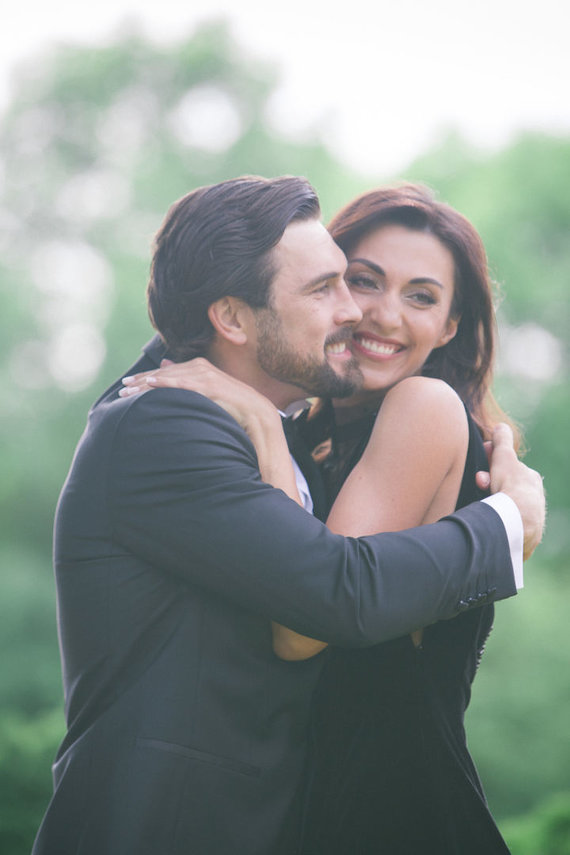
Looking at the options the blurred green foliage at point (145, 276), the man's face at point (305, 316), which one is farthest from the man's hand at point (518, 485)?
the blurred green foliage at point (145, 276)

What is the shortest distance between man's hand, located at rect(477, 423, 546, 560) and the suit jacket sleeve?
170 millimetres

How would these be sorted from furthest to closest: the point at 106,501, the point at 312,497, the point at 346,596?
the point at 312,497
the point at 106,501
the point at 346,596

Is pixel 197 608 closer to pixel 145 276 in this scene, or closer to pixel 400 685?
pixel 400 685

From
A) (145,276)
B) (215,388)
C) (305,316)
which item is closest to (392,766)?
(215,388)

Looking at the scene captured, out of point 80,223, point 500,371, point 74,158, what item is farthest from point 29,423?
point 500,371

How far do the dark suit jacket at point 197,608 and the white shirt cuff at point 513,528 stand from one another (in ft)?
0.10

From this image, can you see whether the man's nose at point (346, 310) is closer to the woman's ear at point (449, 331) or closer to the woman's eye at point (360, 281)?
the woman's eye at point (360, 281)

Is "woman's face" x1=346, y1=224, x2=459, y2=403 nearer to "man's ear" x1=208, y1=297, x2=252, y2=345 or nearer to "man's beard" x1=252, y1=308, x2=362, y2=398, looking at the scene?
"man's beard" x1=252, y1=308, x2=362, y2=398

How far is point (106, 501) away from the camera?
7.61ft

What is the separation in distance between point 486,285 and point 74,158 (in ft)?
44.9

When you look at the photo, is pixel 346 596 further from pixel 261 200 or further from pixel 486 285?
pixel 486 285

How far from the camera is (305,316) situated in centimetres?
283

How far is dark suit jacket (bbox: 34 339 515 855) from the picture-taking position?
2176mm

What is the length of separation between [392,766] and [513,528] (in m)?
0.68
